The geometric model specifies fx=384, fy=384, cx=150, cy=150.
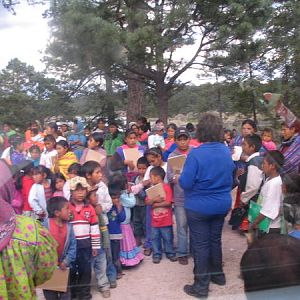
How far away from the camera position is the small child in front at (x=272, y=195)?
231cm

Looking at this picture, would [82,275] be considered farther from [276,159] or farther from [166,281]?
[276,159]

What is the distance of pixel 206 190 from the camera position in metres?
2.16

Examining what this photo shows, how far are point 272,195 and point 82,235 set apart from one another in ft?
3.79

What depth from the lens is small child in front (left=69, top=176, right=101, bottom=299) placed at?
2172mm

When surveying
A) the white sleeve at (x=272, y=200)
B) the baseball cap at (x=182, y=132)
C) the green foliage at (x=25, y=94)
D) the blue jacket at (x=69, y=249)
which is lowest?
the blue jacket at (x=69, y=249)

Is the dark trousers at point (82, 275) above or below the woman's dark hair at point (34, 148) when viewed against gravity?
below

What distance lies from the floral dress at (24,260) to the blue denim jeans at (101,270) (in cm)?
115

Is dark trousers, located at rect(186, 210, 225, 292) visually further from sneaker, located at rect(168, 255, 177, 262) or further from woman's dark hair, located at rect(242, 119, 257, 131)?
woman's dark hair, located at rect(242, 119, 257, 131)

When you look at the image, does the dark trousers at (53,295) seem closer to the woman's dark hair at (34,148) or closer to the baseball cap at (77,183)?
the baseball cap at (77,183)

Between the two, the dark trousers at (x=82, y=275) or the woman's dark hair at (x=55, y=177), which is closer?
the dark trousers at (x=82, y=275)

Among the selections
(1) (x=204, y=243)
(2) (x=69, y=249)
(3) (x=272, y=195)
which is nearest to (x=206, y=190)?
(1) (x=204, y=243)

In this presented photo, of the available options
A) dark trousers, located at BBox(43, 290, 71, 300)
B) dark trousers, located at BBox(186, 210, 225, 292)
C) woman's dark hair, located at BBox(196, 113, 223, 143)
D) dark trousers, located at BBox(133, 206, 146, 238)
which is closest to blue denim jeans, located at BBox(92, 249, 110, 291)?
dark trousers, located at BBox(43, 290, 71, 300)

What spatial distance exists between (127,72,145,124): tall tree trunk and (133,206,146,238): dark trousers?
3.11 ft

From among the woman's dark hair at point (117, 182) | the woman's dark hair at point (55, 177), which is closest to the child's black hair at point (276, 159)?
the woman's dark hair at point (117, 182)
